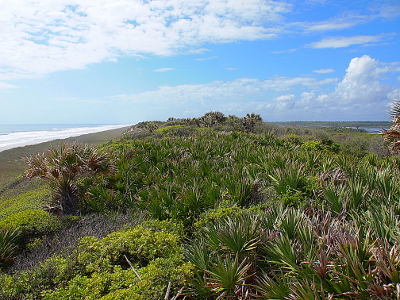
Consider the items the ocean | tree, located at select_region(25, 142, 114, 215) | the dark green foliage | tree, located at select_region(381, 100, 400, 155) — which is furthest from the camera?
the ocean

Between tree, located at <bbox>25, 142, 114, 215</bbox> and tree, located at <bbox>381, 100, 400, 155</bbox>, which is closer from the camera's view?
tree, located at <bbox>25, 142, 114, 215</bbox>

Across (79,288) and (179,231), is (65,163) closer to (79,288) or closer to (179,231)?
(179,231)

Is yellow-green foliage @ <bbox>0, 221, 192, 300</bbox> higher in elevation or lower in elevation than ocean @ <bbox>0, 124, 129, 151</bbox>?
lower

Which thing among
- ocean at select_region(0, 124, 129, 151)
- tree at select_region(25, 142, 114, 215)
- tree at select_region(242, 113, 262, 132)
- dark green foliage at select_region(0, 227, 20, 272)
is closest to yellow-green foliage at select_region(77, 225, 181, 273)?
dark green foliage at select_region(0, 227, 20, 272)

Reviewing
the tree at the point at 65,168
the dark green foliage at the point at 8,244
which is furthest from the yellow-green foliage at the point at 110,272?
the tree at the point at 65,168

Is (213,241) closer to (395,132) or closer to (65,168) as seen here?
(65,168)

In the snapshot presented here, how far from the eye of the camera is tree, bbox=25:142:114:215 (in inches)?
267

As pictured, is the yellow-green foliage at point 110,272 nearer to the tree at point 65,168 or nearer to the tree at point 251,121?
the tree at point 65,168

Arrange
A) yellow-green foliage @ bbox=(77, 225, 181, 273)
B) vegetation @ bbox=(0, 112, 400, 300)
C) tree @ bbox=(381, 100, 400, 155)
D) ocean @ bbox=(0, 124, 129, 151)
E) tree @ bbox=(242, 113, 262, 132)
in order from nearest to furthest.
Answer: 1. vegetation @ bbox=(0, 112, 400, 300)
2. yellow-green foliage @ bbox=(77, 225, 181, 273)
3. tree @ bbox=(381, 100, 400, 155)
4. tree @ bbox=(242, 113, 262, 132)
5. ocean @ bbox=(0, 124, 129, 151)

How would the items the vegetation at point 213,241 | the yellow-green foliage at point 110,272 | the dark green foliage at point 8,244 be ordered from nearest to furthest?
1. the vegetation at point 213,241
2. the yellow-green foliage at point 110,272
3. the dark green foliage at point 8,244

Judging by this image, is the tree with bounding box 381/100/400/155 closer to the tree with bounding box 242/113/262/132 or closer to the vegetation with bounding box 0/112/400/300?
the vegetation with bounding box 0/112/400/300

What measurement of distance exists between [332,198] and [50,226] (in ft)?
19.5

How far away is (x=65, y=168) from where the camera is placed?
6691 mm

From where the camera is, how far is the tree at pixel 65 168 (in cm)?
678
